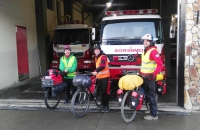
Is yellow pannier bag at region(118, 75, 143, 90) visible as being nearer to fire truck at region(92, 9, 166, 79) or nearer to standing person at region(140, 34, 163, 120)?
standing person at region(140, 34, 163, 120)

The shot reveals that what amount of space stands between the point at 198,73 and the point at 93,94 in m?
2.59

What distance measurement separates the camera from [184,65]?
5.62m

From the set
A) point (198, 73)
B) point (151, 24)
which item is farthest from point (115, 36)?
point (198, 73)

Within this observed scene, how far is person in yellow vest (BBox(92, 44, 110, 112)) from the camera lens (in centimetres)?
552

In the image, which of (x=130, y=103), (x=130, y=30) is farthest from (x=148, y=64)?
(x=130, y=30)

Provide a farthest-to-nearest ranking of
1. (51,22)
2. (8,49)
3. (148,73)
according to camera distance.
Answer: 1. (51,22)
2. (8,49)
3. (148,73)

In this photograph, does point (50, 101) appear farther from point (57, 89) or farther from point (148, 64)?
point (148, 64)

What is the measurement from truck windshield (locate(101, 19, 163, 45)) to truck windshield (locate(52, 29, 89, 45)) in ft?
11.5

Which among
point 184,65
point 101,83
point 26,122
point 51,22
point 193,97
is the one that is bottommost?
point 26,122

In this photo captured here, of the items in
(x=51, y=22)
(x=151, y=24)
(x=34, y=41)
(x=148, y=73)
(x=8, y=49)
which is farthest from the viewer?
(x=51, y=22)

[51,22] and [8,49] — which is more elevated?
[51,22]

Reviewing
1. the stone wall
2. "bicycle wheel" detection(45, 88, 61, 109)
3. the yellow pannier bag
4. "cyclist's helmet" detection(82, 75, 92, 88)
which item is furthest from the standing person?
"bicycle wheel" detection(45, 88, 61, 109)

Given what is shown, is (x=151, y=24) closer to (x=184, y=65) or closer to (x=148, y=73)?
(x=184, y=65)

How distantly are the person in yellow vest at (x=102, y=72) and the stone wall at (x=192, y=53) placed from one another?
1.93 metres
